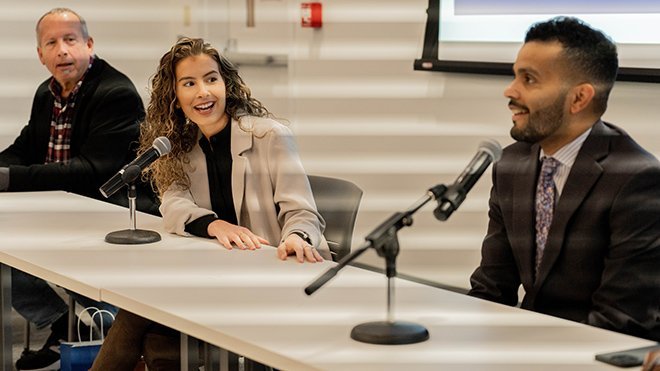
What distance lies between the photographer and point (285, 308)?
229 centimetres

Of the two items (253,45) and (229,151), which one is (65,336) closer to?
(229,151)

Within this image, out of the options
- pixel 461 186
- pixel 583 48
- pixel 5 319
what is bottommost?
pixel 5 319

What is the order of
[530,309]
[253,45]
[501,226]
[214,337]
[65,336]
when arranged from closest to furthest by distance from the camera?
[214,337] < [530,309] < [501,226] < [65,336] < [253,45]

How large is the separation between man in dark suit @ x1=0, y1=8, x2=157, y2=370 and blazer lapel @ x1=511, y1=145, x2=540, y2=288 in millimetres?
1614

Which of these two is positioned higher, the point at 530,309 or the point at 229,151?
the point at 229,151

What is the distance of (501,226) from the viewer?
2.65 metres

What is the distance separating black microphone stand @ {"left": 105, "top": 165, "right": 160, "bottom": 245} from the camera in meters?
2.91

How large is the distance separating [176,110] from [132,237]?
0.41 m

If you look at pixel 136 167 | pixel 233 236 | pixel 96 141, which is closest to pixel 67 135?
pixel 96 141

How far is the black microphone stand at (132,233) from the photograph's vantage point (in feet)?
9.53

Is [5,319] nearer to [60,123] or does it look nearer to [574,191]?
[60,123]

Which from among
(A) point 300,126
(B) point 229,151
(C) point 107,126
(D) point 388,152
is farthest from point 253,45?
(B) point 229,151

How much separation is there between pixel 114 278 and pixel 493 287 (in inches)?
34.7

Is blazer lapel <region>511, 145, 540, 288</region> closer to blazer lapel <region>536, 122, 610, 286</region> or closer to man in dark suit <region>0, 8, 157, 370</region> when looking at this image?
blazer lapel <region>536, 122, 610, 286</region>
